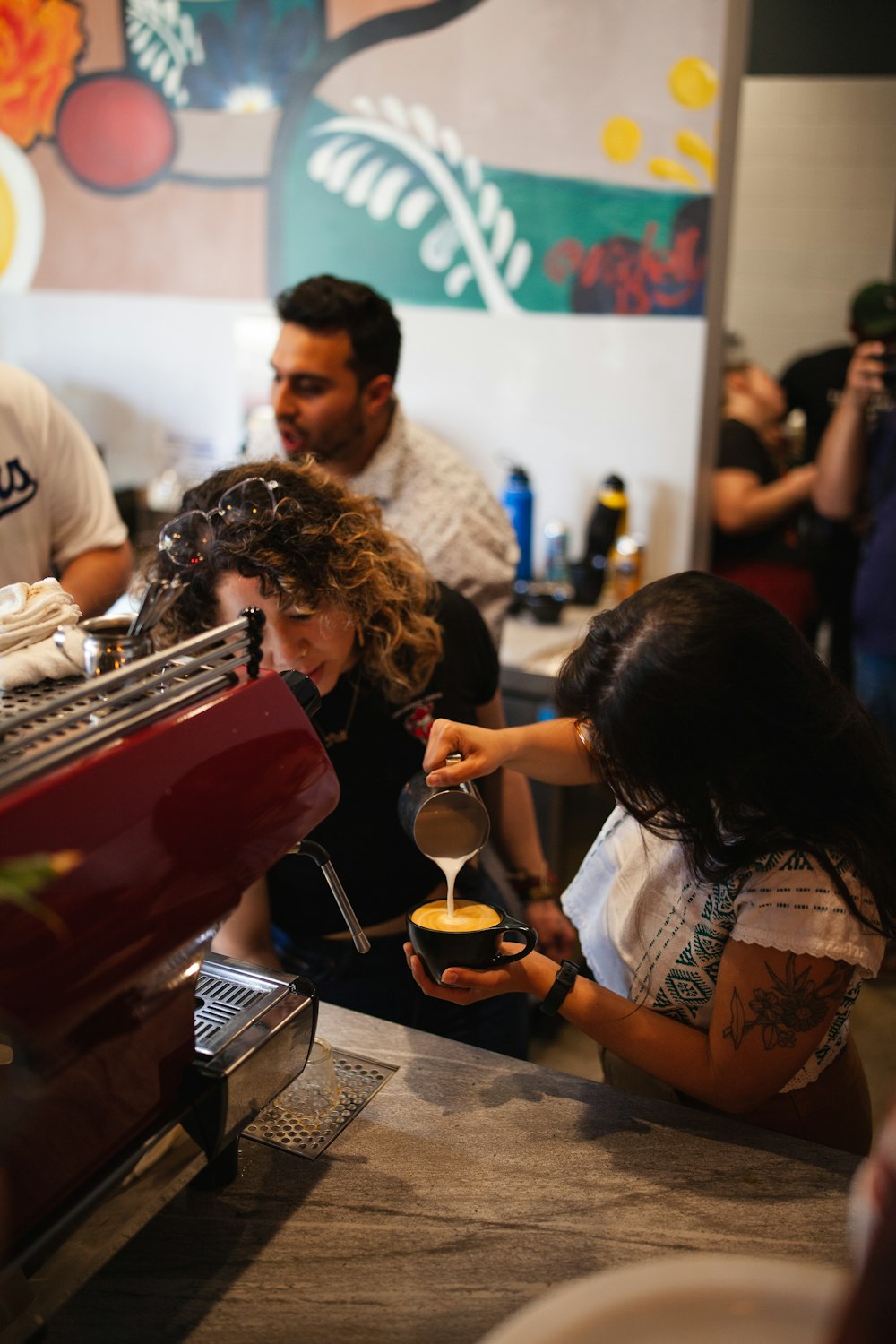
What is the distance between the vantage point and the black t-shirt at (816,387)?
4051mm

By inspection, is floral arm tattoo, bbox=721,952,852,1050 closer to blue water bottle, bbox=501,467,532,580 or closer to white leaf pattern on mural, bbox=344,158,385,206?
blue water bottle, bbox=501,467,532,580

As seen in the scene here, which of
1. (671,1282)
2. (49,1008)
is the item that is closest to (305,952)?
(49,1008)

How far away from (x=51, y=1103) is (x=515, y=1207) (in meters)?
0.49

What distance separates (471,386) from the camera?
12.1 feet

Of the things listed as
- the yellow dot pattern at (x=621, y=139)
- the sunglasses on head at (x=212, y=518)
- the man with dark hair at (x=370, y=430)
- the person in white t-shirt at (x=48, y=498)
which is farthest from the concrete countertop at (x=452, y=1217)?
the yellow dot pattern at (x=621, y=139)

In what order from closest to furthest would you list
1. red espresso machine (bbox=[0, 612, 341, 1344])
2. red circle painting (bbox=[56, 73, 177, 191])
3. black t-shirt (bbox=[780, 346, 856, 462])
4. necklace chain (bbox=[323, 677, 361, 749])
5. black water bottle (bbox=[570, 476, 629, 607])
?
red espresso machine (bbox=[0, 612, 341, 1344]) < necklace chain (bbox=[323, 677, 361, 749]) < black water bottle (bbox=[570, 476, 629, 607]) < red circle painting (bbox=[56, 73, 177, 191]) < black t-shirt (bbox=[780, 346, 856, 462])

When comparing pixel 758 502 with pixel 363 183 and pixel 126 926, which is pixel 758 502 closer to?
pixel 363 183

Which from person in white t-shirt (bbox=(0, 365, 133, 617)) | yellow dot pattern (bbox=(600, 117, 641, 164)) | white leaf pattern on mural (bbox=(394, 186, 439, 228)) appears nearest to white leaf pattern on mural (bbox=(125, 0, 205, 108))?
white leaf pattern on mural (bbox=(394, 186, 439, 228))

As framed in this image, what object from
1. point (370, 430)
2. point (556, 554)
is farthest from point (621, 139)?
point (370, 430)

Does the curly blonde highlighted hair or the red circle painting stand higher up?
the red circle painting

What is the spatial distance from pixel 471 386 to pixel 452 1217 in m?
2.93

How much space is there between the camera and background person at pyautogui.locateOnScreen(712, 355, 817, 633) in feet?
11.5

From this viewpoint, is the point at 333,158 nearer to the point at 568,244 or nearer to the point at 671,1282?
the point at 568,244

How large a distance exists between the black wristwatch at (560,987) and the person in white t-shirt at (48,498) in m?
1.15
